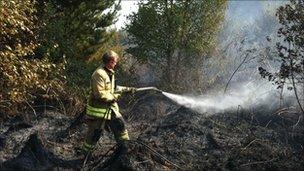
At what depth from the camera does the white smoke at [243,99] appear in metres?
11.7

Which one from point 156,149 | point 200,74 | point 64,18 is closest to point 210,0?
point 200,74

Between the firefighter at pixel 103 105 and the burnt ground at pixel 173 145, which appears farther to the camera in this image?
the burnt ground at pixel 173 145

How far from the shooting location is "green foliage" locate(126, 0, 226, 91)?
49.0 ft

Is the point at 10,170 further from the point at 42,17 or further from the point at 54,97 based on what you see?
the point at 42,17

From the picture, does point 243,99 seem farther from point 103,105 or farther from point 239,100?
point 103,105

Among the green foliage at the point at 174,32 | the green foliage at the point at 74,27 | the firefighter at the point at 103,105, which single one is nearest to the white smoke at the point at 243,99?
the green foliage at the point at 174,32

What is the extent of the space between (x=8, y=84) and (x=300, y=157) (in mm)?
5769

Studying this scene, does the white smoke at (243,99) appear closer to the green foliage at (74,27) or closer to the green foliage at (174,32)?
the green foliage at (174,32)

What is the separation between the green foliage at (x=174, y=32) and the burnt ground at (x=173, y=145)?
4.62m

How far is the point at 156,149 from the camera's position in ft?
25.6

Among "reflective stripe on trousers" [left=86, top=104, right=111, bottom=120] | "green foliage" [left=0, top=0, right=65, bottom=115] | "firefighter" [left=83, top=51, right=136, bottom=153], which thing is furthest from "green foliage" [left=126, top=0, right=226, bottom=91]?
"reflective stripe on trousers" [left=86, top=104, right=111, bottom=120]

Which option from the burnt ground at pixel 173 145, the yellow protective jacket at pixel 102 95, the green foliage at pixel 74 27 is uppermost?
the green foliage at pixel 74 27

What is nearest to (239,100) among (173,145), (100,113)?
(173,145)

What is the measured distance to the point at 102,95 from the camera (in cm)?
714
